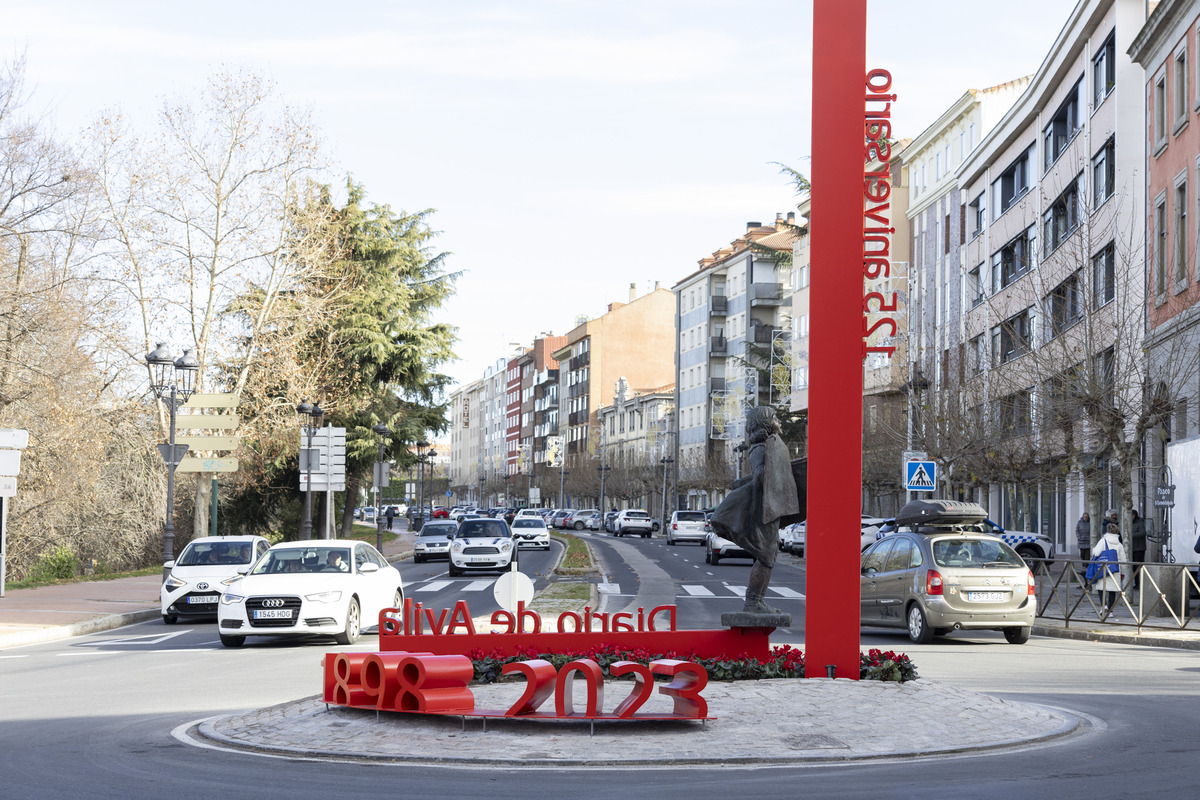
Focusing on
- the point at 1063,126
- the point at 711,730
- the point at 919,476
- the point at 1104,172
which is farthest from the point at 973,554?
the point at 1063,126

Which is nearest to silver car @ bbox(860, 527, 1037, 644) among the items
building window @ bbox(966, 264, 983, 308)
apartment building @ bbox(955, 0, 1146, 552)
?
apartment building @ bbox(955, 0, 1146, 552)

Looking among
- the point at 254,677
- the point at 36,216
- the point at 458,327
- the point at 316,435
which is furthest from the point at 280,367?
the point at 254,677

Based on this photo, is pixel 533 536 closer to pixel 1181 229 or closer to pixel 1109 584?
pixel 1181 229

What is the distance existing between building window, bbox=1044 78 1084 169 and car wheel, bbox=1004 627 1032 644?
92.1 ft

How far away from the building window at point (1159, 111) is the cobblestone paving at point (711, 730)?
1041 inches

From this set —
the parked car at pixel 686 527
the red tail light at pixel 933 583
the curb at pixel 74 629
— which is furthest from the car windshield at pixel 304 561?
the parked car at pixel 686 527

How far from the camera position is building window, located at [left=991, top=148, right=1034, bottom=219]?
5156cm

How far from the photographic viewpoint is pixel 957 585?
1884 centimetres

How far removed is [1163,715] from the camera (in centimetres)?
1167

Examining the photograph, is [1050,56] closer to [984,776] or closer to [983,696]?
[983,696]

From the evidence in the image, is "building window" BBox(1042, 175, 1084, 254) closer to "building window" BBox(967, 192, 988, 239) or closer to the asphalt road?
"building window" BBox(967, 192, 988, 239)

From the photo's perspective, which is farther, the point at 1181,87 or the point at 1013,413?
the point at 1013,413

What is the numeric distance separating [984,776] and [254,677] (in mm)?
8659

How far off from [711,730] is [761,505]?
10.4 ft
